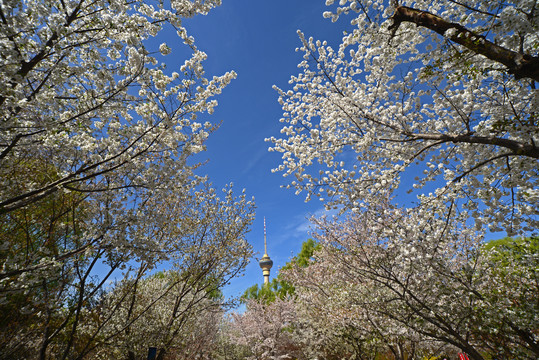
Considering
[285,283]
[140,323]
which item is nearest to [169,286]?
[140,323]

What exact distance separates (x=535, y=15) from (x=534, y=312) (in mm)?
5355

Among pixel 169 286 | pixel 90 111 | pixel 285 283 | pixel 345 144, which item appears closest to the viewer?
pixel 90 111

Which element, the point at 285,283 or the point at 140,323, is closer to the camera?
the point at 140,323

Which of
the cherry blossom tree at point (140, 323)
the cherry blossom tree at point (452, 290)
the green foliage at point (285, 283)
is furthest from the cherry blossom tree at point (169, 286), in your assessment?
the green foliage at point (285, 283)

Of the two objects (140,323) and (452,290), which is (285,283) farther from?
(452,290)

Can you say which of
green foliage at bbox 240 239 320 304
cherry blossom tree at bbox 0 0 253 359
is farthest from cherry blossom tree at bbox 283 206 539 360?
green foliage at bbox 240 239 320 304

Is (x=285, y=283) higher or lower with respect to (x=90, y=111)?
higher

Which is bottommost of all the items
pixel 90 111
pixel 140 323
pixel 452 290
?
pixel 452 290

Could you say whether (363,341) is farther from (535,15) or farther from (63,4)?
(63,4)

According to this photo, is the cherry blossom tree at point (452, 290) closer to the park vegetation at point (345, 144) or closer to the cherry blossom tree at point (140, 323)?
the park vegetation at point (345, 144)

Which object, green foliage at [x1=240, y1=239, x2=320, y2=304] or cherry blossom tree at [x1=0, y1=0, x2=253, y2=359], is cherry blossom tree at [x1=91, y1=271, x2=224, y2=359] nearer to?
cherry blossom tree at [x1=0, y1=0, x2=253, y2=359]

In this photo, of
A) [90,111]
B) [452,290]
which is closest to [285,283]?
[452,290]

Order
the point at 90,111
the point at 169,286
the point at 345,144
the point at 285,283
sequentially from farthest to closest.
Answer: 1. the point at 285,283
2. the point at 169,286
3. the point at 345,144
4. the point at 90,111

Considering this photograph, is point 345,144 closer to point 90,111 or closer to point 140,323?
point 90,111
